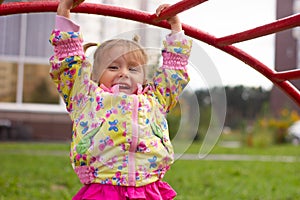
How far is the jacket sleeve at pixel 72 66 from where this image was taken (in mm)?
2336

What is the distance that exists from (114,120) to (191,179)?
→ 4248 millimetres

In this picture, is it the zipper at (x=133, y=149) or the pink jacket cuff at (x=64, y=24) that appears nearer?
the zipper at (x=133, y=149)

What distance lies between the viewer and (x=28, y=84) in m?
13.9

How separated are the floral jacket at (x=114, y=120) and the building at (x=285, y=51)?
1711cm

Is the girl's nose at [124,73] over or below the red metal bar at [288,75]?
below

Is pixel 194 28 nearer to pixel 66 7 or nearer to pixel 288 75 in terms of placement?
pixel 288 75

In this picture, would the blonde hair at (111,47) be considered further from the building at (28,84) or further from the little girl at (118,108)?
the building at (28,84)

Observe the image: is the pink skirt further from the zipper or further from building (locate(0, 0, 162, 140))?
building (locate(0, 0, 162, 140))

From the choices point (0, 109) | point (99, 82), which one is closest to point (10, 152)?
point (0, 109)

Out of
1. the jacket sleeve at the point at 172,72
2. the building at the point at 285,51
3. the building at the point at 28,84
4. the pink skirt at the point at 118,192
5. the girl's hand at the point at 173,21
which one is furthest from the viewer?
the building at the point at 285,51

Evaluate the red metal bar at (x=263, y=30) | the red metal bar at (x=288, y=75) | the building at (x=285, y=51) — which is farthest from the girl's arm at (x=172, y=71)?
the building at (x=285, y=51)

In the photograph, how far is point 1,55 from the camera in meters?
13.6

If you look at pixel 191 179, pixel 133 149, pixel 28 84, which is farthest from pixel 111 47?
pixel 28 84

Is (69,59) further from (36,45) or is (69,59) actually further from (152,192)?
(36,45)
